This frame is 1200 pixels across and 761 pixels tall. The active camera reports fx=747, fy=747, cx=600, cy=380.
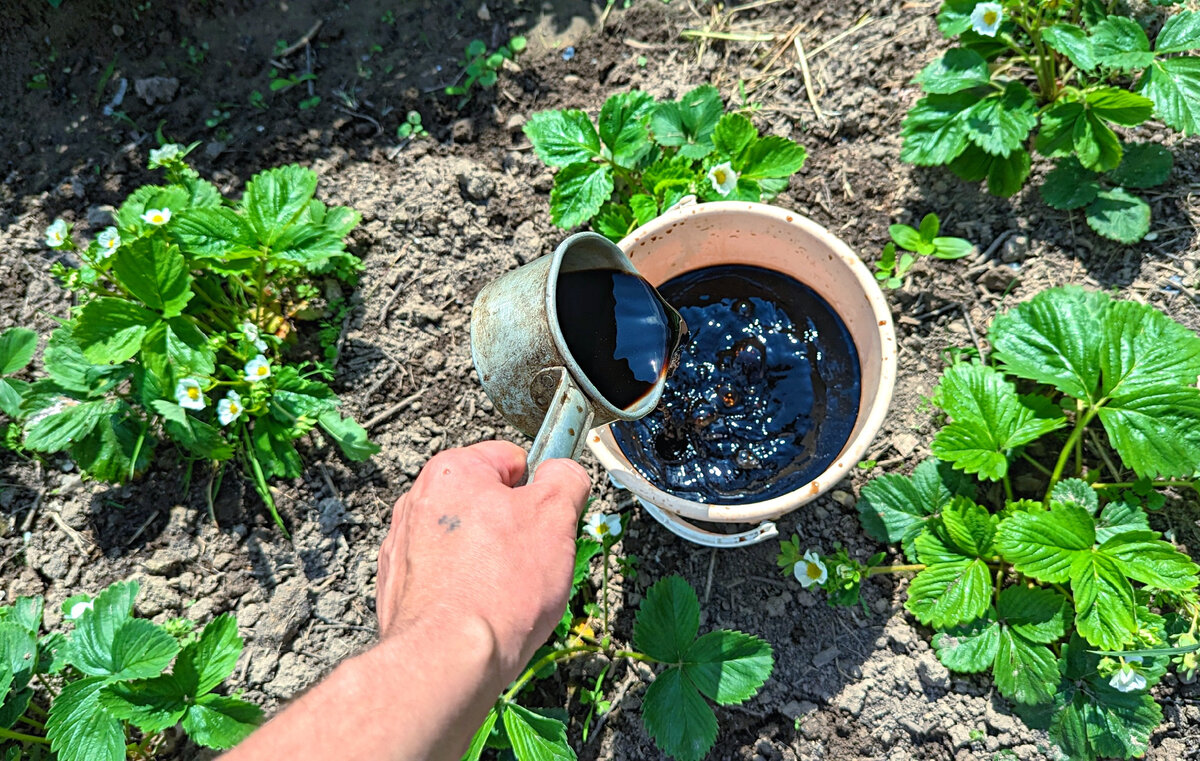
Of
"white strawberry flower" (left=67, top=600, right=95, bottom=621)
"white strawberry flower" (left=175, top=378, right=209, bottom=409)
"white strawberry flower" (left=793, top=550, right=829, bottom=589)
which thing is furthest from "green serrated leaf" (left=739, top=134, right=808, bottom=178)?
"white strawberry flower" (left=67, top=600, right=95, bottom=621)

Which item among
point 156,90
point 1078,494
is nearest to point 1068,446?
point 1078,494

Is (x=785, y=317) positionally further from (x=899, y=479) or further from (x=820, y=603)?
(x=820, y=603)

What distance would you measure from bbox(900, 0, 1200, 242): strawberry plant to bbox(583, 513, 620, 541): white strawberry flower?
1473 millimetres

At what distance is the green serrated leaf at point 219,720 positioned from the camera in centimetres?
200

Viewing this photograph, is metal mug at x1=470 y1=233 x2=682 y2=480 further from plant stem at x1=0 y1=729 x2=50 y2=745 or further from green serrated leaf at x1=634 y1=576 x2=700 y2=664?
plant stem at x1=0 y1=729 x2=50 y2=745

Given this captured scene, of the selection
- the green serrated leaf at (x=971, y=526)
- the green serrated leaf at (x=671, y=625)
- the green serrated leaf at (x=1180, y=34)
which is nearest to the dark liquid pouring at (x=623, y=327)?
the green serrated leaf at (x=671, y=625)

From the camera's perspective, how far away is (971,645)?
6.71 ft

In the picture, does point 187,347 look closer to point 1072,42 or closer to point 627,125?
point 627,125

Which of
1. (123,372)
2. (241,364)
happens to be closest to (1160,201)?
(241,364)

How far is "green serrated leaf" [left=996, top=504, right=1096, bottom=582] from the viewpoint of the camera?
76.0 inches

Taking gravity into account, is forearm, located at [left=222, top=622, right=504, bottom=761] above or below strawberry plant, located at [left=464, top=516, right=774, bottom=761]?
above

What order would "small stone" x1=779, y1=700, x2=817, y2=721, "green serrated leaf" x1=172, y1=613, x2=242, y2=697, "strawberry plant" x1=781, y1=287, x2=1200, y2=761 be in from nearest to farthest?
"strawberry plant" x1=781, y1=287, x2=1200, y2=761, "green serrated leaf" x1=172, y1=613, x2=242, y2=697, "small stone" x1=779, y1=700, x2=817, y2=721

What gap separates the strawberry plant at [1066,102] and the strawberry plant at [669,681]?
62.0 inches

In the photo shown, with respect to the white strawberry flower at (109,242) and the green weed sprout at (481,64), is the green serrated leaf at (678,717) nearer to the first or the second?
the white strawberry flower at (109,242)
